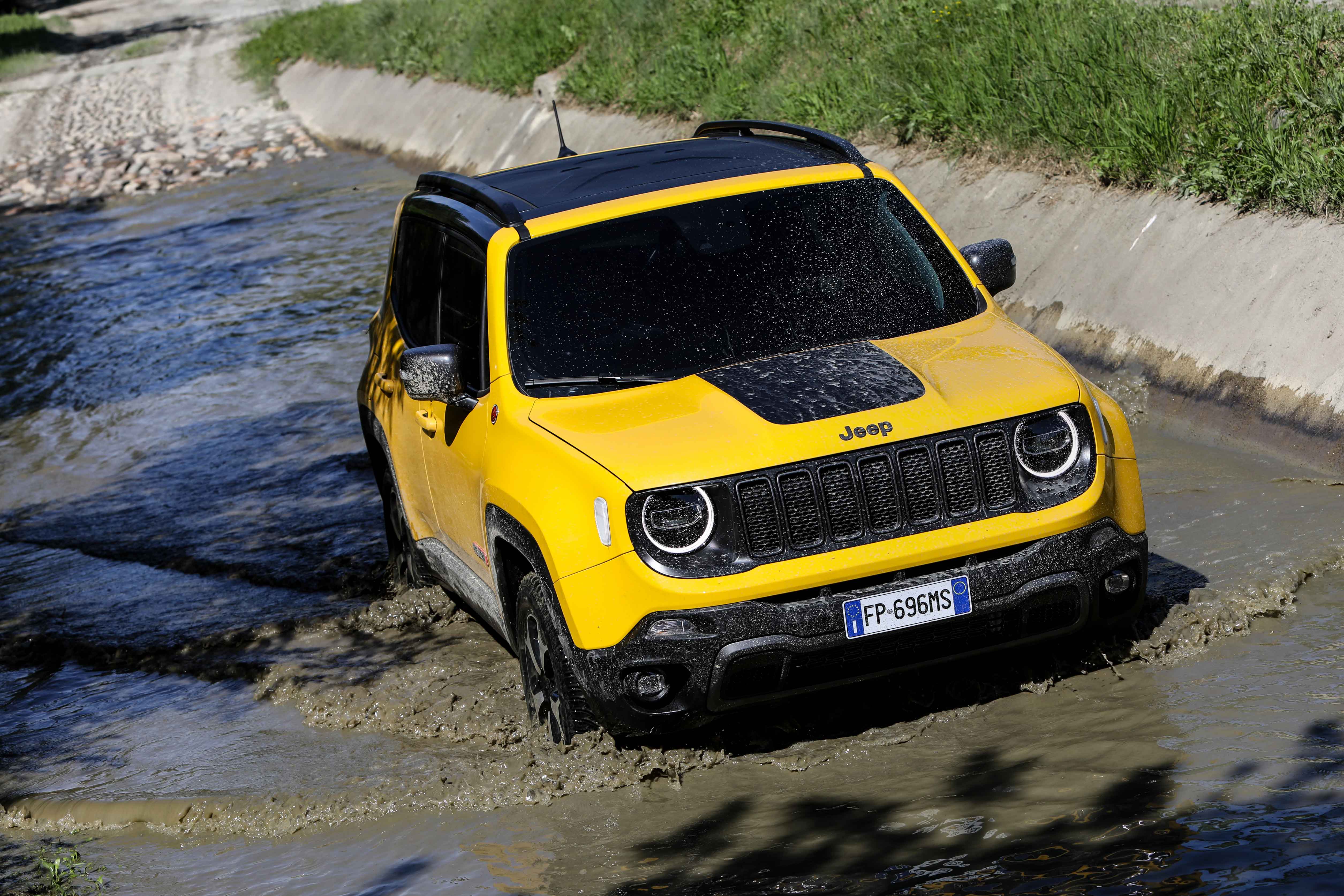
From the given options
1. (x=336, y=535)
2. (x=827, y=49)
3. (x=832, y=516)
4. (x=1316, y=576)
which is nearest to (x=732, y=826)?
(x=832, y=516)

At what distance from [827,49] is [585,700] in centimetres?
1156

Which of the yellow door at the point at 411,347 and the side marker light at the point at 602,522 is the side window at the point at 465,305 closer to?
the yellow door at the point at 411,347

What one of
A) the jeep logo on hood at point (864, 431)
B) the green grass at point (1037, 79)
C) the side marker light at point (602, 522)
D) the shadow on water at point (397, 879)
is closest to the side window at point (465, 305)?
the side marker light at point (602, 522)

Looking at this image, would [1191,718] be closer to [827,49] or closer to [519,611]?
[519,611]

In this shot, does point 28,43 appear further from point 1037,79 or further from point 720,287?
point 720,287

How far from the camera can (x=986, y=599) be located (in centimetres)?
511

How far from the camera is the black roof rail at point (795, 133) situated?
6715mm

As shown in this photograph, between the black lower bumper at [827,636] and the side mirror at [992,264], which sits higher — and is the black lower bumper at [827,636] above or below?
below

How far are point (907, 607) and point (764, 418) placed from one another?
762mm

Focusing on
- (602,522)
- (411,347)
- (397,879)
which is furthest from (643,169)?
(397,879)

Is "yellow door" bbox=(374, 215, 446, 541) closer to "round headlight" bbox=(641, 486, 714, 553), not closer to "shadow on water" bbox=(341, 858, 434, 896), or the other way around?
"round headlight" bbox=(641, 486, 714, 553)

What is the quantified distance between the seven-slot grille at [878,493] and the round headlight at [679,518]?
118 millimetres

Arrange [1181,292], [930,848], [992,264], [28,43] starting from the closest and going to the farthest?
[930,848] → [992,264] → [1181,292] → [28,43]

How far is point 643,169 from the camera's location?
22.1ft
